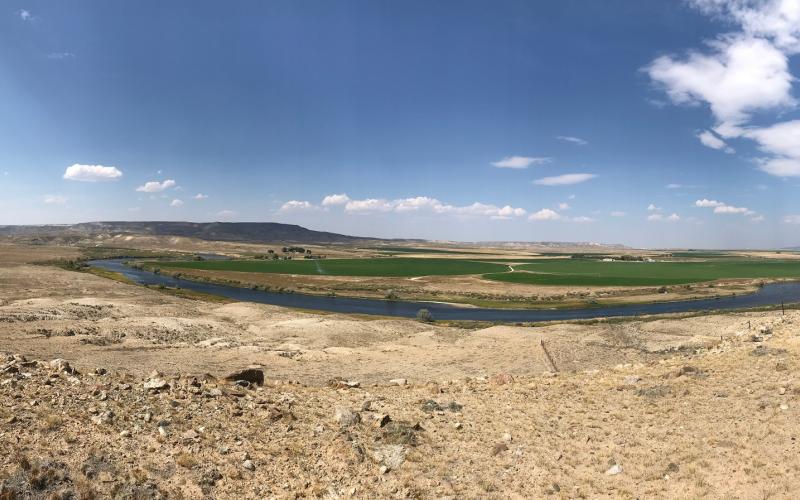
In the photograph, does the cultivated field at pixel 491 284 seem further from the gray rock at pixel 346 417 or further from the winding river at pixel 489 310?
the gray rock at pixel 346 417

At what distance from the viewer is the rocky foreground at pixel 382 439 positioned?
1171 cm

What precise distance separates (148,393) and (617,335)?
46.8m

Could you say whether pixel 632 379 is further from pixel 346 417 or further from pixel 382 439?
pixel 346 417

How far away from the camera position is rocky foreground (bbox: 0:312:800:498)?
11711 millimetres

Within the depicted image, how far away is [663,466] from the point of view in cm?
1342

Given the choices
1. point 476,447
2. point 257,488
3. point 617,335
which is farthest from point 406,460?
point 617,335

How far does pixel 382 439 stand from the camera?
1533cm

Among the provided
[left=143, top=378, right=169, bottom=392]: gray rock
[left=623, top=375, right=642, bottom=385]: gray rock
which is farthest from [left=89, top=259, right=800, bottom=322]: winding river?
[left=143, top=378, right=169, bottom=392]: gray rock

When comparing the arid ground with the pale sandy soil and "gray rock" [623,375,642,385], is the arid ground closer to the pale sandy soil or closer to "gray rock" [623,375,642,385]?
"gray rock" [623,375,642,385]

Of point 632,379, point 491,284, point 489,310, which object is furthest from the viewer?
point 491,284

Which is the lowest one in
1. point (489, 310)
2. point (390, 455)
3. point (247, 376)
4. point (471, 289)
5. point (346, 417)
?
point (489, 310)

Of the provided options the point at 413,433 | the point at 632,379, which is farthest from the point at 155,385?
the point at 632,379

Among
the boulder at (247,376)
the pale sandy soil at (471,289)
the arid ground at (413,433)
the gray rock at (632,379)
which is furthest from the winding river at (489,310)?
the boulder at (247,376)

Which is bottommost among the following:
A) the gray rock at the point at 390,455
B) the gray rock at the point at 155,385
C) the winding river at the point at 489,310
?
the winding river at the point at 489,310
